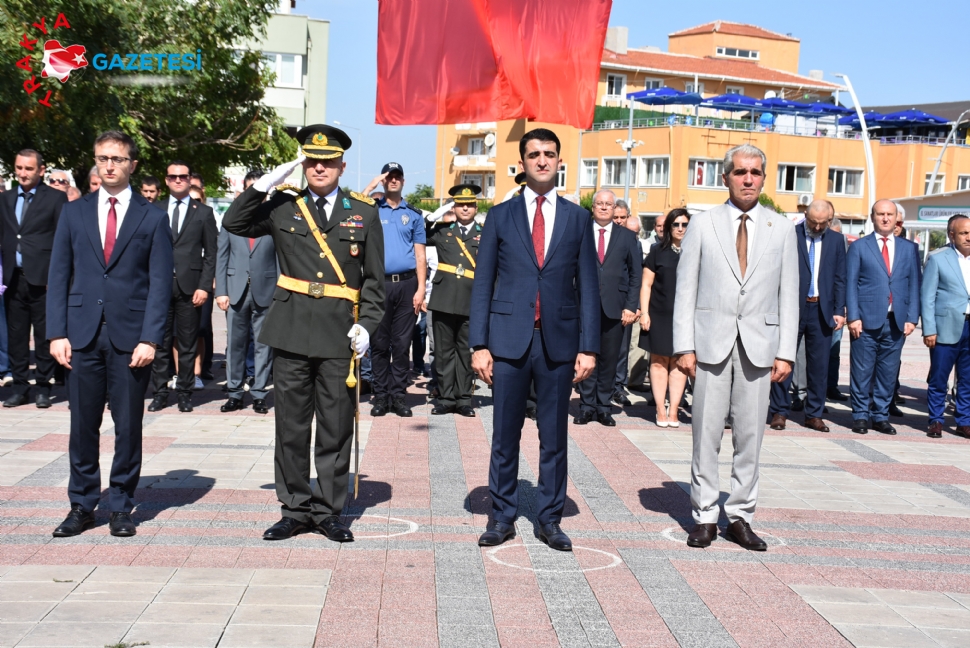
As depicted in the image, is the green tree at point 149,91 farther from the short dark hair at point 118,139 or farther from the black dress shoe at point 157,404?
the short dark hair at point 118,139

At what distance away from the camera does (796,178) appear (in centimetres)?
6838

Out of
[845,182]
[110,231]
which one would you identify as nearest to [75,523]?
[110,231]

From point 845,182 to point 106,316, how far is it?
68.7 metres

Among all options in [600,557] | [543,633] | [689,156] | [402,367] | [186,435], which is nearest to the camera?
[543,633]

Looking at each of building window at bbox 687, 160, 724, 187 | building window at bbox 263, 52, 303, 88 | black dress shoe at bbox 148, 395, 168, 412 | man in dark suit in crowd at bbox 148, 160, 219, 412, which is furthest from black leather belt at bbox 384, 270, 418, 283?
building window at bbox 687, 160, 724, 187

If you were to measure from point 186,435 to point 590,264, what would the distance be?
463 centimetres

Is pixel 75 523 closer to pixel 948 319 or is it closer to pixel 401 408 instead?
pixel 401 408

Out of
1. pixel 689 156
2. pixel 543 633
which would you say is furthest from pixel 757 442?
pixel 689 156

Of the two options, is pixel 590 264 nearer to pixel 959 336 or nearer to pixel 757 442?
pixel 757 442

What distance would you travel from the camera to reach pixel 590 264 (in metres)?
6.61

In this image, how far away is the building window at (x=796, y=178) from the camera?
67.8 m

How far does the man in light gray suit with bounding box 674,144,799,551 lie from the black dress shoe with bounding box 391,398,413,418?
192 inches

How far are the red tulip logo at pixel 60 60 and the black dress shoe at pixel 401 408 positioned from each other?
6.04 m

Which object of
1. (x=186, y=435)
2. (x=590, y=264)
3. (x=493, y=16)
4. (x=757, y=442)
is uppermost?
(x=493, y=16)
